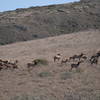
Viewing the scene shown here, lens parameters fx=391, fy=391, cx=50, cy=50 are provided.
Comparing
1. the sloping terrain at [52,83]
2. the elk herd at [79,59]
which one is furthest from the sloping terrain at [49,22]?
the sloping terrain at [52,83]

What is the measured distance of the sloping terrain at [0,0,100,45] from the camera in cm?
7269

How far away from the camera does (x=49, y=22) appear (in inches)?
3088

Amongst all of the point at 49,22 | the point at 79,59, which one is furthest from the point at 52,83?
the point at 49,22

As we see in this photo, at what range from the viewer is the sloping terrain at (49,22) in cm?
7269

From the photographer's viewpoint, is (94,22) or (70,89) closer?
(70,89)

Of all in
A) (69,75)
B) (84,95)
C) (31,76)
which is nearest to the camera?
(84,95)

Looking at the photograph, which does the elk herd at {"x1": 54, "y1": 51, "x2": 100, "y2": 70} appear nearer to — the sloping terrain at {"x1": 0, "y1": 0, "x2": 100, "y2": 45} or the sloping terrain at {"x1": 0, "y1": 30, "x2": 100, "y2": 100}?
the sloping terrain at {"x1": 0, "y1": 30, "x2": 100, "y2": 100}

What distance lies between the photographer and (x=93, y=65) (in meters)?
24.1

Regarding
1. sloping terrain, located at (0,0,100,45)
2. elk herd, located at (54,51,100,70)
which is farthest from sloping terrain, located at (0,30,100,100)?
sloping terrain, located at (0,0,100,45)

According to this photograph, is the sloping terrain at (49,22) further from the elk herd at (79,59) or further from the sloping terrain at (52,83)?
the sloping terrain at (52,83)

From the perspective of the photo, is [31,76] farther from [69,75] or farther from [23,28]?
[23,28]

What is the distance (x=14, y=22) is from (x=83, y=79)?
2386 inches

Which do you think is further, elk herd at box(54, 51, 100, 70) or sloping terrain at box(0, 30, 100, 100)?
elk herd at box(54, 51, 100, 70)

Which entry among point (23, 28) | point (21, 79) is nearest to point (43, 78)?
point (21, 79)
